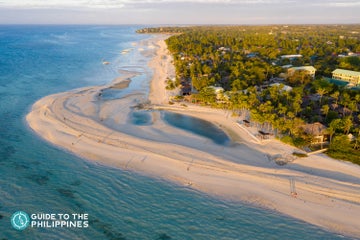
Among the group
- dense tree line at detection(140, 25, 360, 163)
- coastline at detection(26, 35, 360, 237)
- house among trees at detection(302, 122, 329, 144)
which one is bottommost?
coastline at detection(26, 35, 360, 237)

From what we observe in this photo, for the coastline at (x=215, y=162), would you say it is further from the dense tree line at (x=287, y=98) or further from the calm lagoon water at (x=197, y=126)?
the dense tree line at (x=287, y=98)

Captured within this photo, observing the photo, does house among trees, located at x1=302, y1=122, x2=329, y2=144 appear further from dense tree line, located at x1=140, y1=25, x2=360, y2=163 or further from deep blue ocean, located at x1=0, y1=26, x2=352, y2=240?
deep blue ocean, located at x1=0, y1=26, x2=352, y2=240

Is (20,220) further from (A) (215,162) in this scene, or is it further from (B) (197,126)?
(B) (197,126)

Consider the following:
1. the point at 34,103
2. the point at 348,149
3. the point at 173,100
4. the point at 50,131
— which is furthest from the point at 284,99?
the point at 34,103

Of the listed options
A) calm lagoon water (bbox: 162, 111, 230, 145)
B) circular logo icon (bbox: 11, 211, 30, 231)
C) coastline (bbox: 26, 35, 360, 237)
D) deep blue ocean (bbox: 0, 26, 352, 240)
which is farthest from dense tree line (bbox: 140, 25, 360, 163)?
circular logo icon (bbox: 11, 211, 30, 231)

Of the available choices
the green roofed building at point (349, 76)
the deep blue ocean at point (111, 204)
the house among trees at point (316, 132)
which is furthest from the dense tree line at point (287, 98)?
the deep blue ocean at point (111, 204)

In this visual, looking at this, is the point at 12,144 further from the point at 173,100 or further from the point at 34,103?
the point at 173,100
